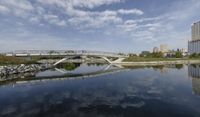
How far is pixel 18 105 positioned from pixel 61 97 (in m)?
4.06

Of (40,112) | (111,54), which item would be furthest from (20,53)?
(40,112)

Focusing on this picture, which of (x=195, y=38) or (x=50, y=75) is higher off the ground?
(x=195, y=38)

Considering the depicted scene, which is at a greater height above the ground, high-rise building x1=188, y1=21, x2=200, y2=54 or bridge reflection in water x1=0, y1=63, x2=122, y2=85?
high-rise building x1=188, y1=21, x2=200, y2=54

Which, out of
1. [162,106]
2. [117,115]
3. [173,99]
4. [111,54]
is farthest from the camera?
[111,54]

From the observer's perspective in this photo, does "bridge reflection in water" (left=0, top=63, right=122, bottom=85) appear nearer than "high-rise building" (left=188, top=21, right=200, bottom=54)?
Yes

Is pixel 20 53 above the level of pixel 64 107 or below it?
above

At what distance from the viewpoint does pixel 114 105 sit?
15.0 m

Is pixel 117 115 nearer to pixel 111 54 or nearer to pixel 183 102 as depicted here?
pixel 183 102

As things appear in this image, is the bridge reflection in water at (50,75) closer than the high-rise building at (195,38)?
Yes

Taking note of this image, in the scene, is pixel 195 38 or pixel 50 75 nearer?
pixel 50 75

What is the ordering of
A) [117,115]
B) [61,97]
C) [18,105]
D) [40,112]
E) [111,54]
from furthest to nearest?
[111,54]
[61,97]
[18,105]
[40,112]
[117,115]

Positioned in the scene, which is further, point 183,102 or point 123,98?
point 123,98

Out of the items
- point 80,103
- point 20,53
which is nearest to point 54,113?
point 80,103

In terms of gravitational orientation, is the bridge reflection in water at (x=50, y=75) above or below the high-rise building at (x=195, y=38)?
below
